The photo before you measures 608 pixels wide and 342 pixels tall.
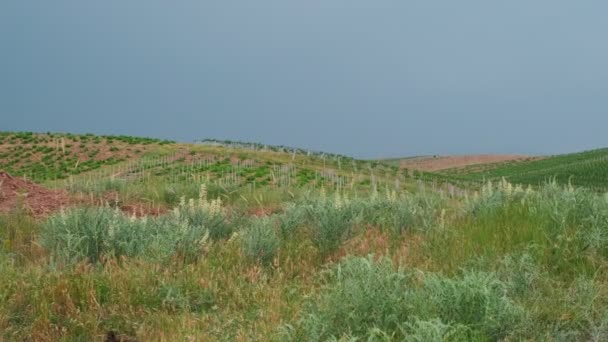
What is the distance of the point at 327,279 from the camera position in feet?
18.6

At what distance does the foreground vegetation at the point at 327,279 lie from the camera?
378 centimetres

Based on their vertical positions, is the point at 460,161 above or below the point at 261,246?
above

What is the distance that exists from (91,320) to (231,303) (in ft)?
3.55

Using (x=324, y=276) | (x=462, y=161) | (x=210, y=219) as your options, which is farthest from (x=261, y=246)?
(x=462, y=161)

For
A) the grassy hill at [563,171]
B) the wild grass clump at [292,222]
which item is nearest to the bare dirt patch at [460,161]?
the grassy hill at [563,171]

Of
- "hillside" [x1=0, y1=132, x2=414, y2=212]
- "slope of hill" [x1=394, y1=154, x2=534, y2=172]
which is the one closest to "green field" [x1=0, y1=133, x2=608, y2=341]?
"hillside" [x1=0, y1=132, x2=414, y2=212]

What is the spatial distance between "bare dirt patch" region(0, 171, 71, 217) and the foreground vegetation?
3384mm

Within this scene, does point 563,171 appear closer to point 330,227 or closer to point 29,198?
point 29,198

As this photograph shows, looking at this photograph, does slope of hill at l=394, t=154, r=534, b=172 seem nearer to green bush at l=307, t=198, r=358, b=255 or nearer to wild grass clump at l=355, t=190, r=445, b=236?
wild grass clump at l=355, t=190, r=445, b=236

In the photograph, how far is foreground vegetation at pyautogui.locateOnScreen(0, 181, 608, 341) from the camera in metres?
3.78

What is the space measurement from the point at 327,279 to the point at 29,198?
8.50 metres

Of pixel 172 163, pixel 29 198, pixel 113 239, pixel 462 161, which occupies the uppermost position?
pixel 172 163

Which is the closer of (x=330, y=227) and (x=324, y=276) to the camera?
(x=324, y=276)

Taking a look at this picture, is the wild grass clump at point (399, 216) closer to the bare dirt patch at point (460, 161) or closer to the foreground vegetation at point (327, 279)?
the foreground vegetation at point (327, 279)
